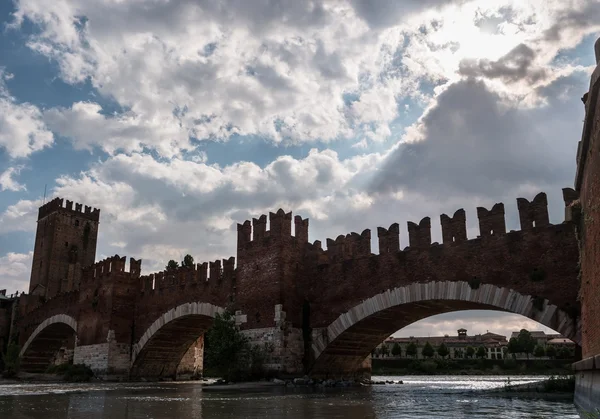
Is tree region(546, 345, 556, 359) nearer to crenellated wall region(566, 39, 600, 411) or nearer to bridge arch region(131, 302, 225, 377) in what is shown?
bridge arch region(131, 302, 225, 377)

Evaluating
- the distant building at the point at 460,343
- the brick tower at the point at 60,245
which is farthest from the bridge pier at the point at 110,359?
the distant building at the point at 460,343

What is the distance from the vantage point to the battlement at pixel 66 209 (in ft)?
194

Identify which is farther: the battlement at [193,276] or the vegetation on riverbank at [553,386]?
the battlement at [193,276]

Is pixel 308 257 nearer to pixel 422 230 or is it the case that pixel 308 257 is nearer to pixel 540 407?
pixel 422 230

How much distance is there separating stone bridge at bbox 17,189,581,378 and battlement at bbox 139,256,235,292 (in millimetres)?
59

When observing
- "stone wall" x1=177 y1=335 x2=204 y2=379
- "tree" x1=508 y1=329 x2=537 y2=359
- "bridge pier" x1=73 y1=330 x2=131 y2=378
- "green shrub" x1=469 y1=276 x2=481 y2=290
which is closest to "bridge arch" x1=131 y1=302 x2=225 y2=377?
"bridge pier" x1=73 y1=330 x2=131 y2=378

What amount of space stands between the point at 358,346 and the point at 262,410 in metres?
12.2

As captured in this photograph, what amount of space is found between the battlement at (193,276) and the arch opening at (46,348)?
12728 millimetres

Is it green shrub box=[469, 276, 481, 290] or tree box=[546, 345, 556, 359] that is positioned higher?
green shrub box=[469, 276, 481, 290]

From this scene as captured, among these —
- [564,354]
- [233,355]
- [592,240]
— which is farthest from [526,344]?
[592,240]

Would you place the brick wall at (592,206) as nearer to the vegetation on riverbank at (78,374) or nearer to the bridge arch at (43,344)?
the vegetation on riverbank at (78,374)

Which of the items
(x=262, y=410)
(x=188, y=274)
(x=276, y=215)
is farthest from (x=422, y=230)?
(x=188, y=274)

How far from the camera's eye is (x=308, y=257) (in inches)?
883

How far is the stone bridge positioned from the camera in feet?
53.1
